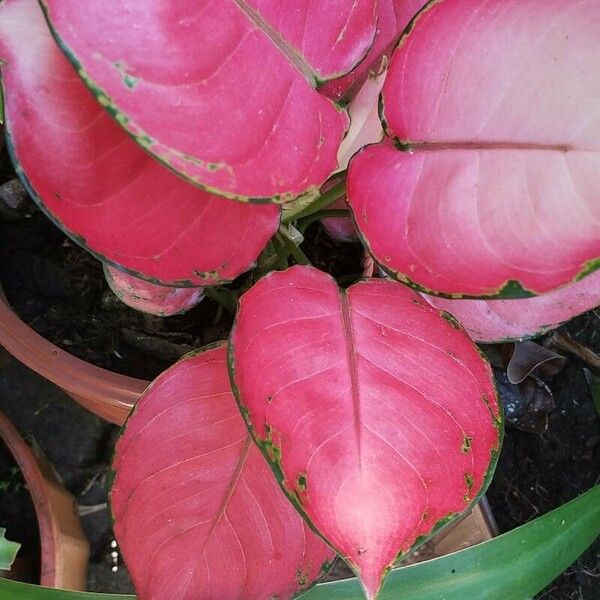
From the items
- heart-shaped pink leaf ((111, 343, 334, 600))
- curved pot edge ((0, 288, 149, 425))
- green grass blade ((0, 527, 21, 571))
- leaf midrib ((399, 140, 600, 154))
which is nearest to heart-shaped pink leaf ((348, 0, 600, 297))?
leaf midrib ((399, 140, 600, 154))

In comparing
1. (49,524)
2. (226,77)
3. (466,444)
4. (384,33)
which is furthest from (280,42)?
(49,524)

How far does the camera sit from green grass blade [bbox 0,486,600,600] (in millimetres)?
669

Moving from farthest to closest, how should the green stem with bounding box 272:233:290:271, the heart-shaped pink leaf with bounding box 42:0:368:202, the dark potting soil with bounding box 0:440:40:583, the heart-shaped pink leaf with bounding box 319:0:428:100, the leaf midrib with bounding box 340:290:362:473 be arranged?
the dark potting soil with bounding box 0:440:40:583 → the green stem with bounding box 272:233:290:271 → the heart-shaped pink leaf with bounding box 319:0:428:100 → the leaf midrib with bounding box 340:290:362:473 → the heart-shaped pink leaf with bounding box 42:0:368:202

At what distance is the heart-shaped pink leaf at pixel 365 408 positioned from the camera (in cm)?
41

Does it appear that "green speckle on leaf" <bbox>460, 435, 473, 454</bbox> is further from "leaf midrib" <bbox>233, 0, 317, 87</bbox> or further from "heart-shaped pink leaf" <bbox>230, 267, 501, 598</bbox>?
"leaf midrib" <bbox>233, 0, 317, 87</bbox>

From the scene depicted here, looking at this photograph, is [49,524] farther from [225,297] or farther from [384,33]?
[384,33]

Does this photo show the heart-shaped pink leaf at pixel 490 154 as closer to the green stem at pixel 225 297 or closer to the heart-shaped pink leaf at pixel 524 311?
the heart-shaped pink leaf at pixel 524 311

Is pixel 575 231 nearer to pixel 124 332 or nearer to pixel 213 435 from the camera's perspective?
pixel 213 435

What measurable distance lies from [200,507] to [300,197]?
257 millimetres

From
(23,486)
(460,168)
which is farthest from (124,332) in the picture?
(460,168)

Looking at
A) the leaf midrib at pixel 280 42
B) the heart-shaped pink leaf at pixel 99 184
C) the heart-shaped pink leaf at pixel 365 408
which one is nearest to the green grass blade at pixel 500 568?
the heart-shaped pink leaf at pixel 365 408

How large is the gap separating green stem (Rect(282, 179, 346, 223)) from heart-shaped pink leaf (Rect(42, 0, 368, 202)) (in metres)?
0.14

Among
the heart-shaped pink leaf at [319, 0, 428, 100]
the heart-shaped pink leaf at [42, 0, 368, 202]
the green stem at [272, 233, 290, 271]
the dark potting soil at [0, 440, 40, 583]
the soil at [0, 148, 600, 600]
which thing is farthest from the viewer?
the dark potting soil at [0, 440, 40, 583]

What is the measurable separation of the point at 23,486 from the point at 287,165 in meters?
0.76
